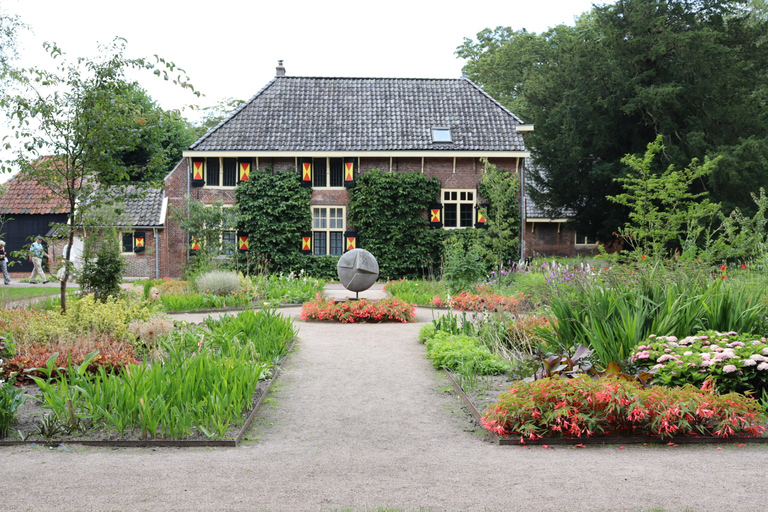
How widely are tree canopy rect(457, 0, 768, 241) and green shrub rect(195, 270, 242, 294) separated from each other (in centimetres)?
1343

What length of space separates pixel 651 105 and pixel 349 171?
35.5 ft

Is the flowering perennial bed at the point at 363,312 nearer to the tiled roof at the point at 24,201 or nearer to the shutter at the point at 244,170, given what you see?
the shutter at the point at 244,170

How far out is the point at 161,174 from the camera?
34.7 meters

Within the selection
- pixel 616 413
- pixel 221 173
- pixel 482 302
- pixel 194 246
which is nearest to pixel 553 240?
pixel 221 173

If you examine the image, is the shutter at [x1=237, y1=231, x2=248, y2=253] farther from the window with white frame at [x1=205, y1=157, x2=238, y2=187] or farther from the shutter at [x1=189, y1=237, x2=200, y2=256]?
the shutter at [x1=189, y1=237, x2=200, y2=256]

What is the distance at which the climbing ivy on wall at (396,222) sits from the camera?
933 inches

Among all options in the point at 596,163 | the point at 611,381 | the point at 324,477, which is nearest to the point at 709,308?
the point at 611,381

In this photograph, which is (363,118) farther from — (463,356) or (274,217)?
(463,356)

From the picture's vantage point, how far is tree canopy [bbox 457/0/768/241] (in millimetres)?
21562

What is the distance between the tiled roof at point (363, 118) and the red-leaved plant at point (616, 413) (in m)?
19.5

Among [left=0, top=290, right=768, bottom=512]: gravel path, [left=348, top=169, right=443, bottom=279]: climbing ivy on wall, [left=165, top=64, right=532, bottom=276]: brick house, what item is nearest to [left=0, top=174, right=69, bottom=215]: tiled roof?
[left=165, top=64, right=532, bottom=276]: brick house

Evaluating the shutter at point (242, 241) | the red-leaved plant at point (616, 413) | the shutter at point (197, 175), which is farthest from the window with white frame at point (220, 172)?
the red-leaved plant at point (616, 413)

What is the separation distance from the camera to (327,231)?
24.4 metres

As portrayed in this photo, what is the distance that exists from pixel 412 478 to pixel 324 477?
1.88 ft
